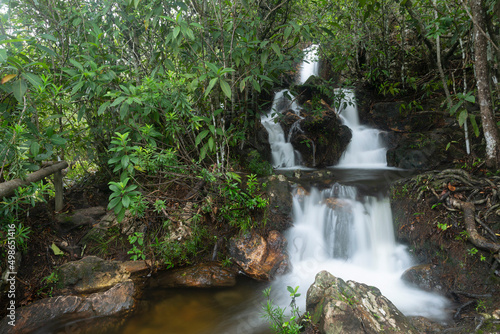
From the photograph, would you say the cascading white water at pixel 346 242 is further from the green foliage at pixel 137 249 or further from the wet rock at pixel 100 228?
the wet rock at pixel 100 228

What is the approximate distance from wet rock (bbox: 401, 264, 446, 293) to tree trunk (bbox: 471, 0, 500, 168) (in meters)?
1.79

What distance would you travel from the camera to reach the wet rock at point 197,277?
4.00m

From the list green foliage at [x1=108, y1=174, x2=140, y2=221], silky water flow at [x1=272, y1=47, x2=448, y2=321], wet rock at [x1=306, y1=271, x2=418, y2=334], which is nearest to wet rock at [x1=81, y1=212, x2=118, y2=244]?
green foliage at [x1=108, y1=174, x2=140, y2=221]

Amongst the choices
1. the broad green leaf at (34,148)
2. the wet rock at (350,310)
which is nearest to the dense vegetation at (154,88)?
the broad green leaf at (34,148)

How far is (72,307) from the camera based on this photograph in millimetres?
3320

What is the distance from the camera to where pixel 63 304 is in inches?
130

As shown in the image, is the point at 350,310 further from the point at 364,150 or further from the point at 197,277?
the point at 364,150

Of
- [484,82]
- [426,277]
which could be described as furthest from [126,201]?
[484,82]

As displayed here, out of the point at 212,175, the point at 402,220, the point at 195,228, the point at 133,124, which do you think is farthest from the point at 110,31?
the point at 402,220

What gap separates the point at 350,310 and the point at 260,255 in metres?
1.94

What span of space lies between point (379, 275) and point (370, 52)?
22.3ft

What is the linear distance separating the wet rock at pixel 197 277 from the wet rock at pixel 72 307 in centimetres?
49

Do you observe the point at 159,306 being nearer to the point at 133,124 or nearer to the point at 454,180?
the point at 133,124

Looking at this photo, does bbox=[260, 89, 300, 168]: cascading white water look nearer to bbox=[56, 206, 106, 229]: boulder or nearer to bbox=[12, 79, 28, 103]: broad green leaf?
bbox=[56, 206, 106, 229]: boulder
